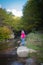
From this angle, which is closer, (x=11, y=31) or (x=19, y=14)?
(x=19, y=14)

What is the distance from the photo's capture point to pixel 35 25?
7.57m

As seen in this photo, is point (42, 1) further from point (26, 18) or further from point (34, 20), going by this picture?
point (26, 18)

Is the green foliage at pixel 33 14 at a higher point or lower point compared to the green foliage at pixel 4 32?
higher

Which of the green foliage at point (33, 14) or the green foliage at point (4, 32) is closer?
the green foliage at point (33, 14)

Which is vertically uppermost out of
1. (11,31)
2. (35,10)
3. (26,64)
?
(35,10)

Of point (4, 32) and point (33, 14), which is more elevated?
point (33, 14)

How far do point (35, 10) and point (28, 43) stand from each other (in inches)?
64.6

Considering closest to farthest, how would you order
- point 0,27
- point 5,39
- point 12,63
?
point 12,63 < point 0,27 < point 5,39

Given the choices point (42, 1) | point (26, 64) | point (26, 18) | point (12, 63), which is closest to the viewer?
point (26, 64)

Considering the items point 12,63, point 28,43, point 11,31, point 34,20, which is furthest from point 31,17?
point 12,63

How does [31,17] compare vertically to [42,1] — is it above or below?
below

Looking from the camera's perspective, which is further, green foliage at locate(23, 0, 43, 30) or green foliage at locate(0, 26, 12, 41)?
green foliage at locate(0, 26, 12, 41)

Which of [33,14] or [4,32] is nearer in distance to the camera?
[33,14]

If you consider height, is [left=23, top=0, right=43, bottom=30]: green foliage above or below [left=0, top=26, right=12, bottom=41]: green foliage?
above
